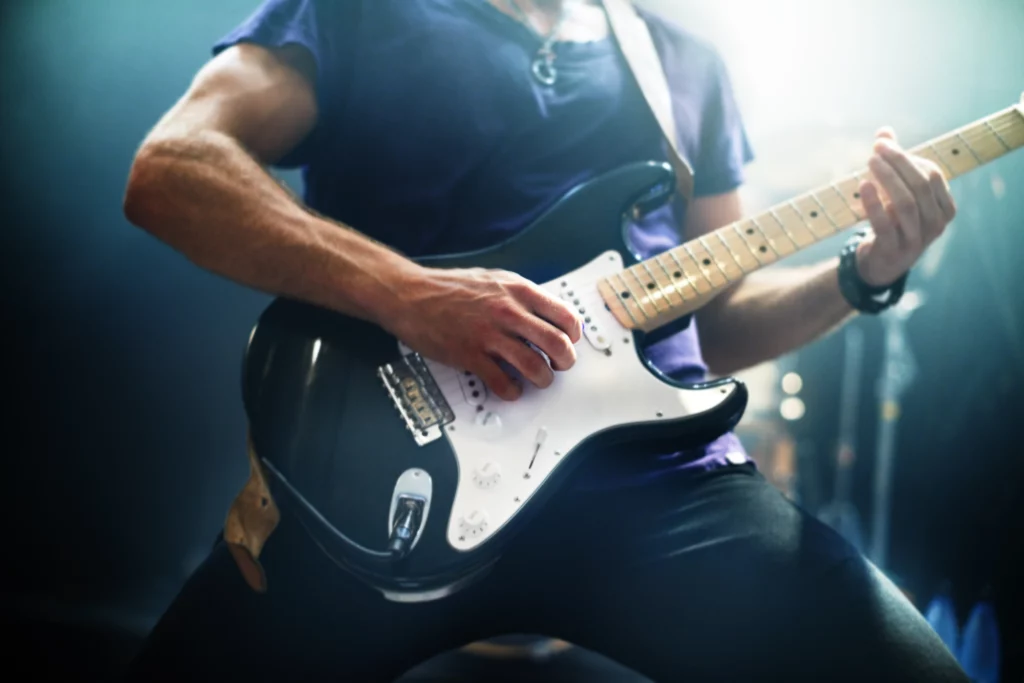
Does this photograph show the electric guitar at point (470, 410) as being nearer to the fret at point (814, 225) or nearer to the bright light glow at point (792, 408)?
the fret at point (814, 225)

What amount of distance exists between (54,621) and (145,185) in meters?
1.04

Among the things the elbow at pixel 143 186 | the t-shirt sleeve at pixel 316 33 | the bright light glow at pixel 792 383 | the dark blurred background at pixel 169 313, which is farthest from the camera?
the bright light glow at pixel 792 383

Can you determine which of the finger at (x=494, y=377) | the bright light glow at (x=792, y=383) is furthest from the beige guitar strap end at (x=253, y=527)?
the bright light glow at (x=792, y=383)

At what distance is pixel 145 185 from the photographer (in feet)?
2.45

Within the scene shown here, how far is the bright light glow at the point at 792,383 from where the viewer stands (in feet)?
8.96

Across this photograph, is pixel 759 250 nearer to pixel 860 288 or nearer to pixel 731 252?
pixel 731 252

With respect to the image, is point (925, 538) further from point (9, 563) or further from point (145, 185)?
point (9, 563)

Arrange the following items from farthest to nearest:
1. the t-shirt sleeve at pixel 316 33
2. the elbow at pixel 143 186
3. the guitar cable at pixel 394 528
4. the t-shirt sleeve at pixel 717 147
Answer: the t-shirt sleeve at pixel 717 147 < the t-shirt sleeve at pixel 316 33 < the elbow at pixel 143 186 < the guitar cable at pixel 394 528

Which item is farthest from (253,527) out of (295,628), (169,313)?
(169,313)

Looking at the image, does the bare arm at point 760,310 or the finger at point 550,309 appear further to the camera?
the bare arm at point 760,310

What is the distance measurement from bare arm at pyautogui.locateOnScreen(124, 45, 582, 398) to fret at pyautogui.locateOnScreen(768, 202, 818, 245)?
34 centimetres

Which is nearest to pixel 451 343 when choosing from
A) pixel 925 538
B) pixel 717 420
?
pixel 717 420

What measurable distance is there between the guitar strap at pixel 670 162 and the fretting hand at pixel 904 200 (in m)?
0.24

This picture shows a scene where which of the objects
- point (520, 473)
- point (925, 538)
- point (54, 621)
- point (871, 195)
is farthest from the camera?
point (925, 538)
